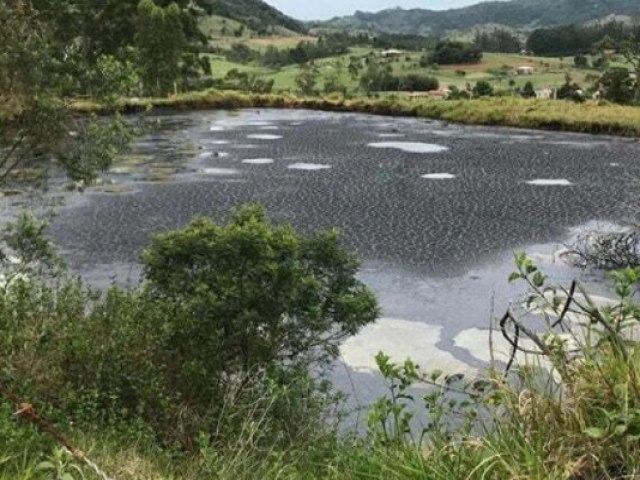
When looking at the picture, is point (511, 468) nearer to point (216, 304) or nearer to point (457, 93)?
point (216, 304)

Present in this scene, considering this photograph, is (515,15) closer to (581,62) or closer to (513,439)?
(581,62)

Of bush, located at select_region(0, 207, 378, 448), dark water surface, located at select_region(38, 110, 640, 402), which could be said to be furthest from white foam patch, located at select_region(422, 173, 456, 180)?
bush, located at select_region(0, 207, 378, 448)

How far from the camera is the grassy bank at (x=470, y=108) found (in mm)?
23422

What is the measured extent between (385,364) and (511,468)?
2.35ft

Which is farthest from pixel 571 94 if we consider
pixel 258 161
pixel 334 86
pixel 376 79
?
pixel 258 161

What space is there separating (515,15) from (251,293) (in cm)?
18462

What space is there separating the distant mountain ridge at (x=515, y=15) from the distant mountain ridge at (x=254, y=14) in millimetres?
47296

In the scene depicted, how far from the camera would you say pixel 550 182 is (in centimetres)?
1515

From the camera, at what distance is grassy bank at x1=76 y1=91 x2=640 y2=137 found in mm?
23422

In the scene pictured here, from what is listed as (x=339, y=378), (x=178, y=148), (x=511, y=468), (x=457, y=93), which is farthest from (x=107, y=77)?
(x=457, y=93)

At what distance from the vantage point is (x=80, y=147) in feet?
21.9

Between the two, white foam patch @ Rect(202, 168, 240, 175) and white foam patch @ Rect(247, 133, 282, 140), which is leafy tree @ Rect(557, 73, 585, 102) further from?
white foam patch @ Rect(202, 168, 240, 175)

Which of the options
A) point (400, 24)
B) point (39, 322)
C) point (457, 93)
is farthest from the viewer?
point (400, 24)

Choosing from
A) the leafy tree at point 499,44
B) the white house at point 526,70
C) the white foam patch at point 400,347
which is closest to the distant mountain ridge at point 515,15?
the leafy tree at point 499,44
